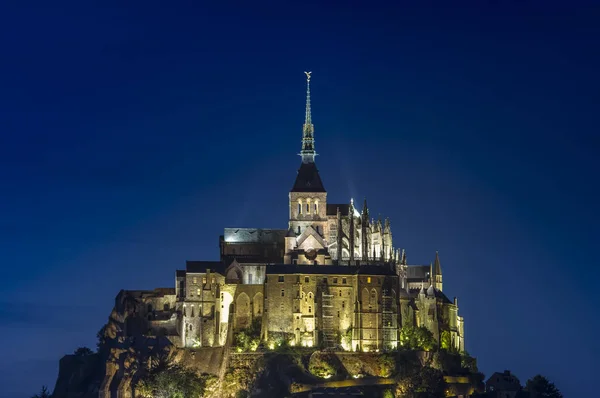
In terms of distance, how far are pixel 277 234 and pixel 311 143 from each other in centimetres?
1308

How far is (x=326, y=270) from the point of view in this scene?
138125mm

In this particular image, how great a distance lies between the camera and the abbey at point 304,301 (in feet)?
445

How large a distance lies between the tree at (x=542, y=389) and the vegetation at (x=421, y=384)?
12531 millimetres

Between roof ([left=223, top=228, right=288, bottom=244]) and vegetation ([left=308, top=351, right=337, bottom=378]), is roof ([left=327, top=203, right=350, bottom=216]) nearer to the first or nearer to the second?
roof ([left=223, top=228, right=288, bottom=244])

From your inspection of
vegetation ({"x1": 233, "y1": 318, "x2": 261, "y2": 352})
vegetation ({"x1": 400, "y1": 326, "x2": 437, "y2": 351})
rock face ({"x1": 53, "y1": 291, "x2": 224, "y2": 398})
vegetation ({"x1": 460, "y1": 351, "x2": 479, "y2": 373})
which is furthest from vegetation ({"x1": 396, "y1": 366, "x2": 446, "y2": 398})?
rock face ({"x1": 53, "y1": 291, "x2": 224, "y2": 398})

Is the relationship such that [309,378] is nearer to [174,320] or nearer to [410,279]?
[174,320]

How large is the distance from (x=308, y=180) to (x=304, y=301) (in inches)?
852

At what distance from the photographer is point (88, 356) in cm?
14188

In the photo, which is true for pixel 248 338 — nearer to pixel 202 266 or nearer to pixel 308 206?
pixel 202 266

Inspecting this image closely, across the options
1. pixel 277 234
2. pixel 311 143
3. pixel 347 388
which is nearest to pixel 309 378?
pixel 347 388

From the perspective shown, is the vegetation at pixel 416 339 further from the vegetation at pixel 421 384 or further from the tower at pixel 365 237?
the tower at pixel 365 237

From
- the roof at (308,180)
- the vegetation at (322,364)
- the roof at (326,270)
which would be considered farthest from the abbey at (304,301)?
the roof at (308,180)

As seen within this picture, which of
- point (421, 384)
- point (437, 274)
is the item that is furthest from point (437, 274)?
point (421, 384)

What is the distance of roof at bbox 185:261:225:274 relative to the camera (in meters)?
138
